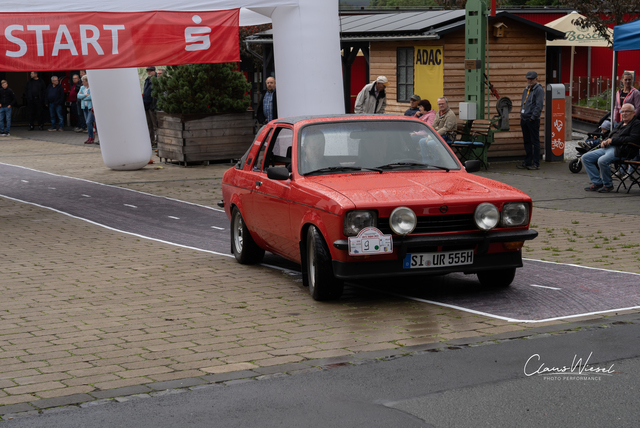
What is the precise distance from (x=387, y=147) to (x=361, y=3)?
145ft

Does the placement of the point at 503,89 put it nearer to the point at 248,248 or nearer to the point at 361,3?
the point at 248,248

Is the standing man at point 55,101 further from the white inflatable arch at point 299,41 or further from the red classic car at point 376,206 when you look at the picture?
the red classic car at point 376,206

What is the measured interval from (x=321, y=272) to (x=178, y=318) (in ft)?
4.07

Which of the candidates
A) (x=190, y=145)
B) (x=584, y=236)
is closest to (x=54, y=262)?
(x=584, y=236)

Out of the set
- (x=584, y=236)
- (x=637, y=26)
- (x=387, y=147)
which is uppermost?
(x=637, y=26)

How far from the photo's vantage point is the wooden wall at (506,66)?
20281 millimetres

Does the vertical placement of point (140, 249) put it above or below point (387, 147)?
below

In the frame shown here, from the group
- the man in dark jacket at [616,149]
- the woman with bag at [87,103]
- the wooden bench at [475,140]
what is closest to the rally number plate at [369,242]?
the man in dark jacket at [616,149]

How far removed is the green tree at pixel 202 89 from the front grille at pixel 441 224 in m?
13.5

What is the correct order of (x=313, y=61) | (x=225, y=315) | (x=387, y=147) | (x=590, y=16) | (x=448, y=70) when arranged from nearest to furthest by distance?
(x=225, y=315) → (x=387, y=147) → (x=313, y=61) → (x=448, y=70) → (x=590, y=16)

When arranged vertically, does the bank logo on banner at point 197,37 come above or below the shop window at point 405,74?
above

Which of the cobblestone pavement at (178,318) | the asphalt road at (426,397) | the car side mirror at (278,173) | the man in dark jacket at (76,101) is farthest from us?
the man in dark jacket at (76,101)

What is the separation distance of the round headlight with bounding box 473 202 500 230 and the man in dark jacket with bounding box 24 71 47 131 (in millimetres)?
28646

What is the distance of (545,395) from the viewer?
17.5 feet
